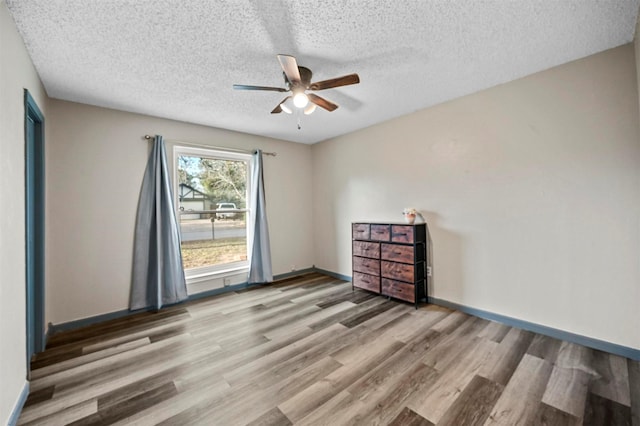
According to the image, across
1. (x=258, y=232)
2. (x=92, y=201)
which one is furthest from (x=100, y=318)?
(x=258, y=232)

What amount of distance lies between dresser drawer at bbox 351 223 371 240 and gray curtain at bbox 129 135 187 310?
2529 mm

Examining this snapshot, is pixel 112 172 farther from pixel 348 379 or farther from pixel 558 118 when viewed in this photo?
pixel 558 118

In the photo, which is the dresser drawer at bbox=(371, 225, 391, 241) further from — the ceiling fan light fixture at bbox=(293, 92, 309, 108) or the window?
the window

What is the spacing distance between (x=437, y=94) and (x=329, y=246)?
3015 mm

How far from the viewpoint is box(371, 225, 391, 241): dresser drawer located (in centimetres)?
354

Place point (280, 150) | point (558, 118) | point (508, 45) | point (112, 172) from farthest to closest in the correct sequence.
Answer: point (280, 150)
point (112, 172)
point (558, 118)
point (508, 45)

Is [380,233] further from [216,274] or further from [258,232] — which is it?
[216,274]

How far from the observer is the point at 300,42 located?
199 centimetres

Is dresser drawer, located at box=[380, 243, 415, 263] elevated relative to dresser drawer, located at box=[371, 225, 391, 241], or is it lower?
lower

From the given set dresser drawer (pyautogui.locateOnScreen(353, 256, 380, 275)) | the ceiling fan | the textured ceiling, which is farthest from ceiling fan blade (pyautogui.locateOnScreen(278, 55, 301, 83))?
dresser drawer (pyautogui.locateOnScreen(353, 256, 380, 275))

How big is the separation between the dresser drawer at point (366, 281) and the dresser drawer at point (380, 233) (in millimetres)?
571

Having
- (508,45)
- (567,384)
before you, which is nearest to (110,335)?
(567,384)

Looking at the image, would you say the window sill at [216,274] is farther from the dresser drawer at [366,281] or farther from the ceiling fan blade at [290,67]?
the ceiling fan blade at [290,67]

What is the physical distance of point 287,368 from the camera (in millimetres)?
2125
